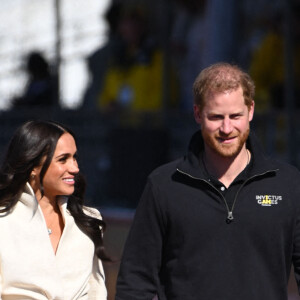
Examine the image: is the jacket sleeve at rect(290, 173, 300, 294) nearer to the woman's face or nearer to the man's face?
the man's face

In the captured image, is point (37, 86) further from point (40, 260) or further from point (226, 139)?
point (226, 139)

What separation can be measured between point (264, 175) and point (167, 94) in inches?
270

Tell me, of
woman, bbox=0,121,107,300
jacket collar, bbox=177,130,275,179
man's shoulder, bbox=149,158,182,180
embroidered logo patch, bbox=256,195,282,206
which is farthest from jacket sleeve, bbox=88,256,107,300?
embroidered logo patch, bbox=256,195,282,206

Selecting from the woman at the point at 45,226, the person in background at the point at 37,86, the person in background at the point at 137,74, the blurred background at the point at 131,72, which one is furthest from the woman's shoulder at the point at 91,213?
the person in background at the point at 37,86

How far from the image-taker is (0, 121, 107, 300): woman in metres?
5.09

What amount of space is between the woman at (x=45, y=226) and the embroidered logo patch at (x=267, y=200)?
0.86 m

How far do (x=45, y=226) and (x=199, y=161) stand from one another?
2.58 ft

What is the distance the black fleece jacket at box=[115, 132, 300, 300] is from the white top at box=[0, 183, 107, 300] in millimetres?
261

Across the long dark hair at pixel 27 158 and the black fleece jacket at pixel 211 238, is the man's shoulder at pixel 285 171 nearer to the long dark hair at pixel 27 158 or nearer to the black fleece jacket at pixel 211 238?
the black fleece jacket at pixel 211 238

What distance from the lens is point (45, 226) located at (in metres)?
5.22

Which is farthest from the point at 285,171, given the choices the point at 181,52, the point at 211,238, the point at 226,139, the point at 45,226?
the point at 181,52

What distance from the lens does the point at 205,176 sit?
4961mm

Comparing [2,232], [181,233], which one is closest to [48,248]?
[2,232]

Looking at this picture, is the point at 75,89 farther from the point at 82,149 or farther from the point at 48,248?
the point at 48,248
